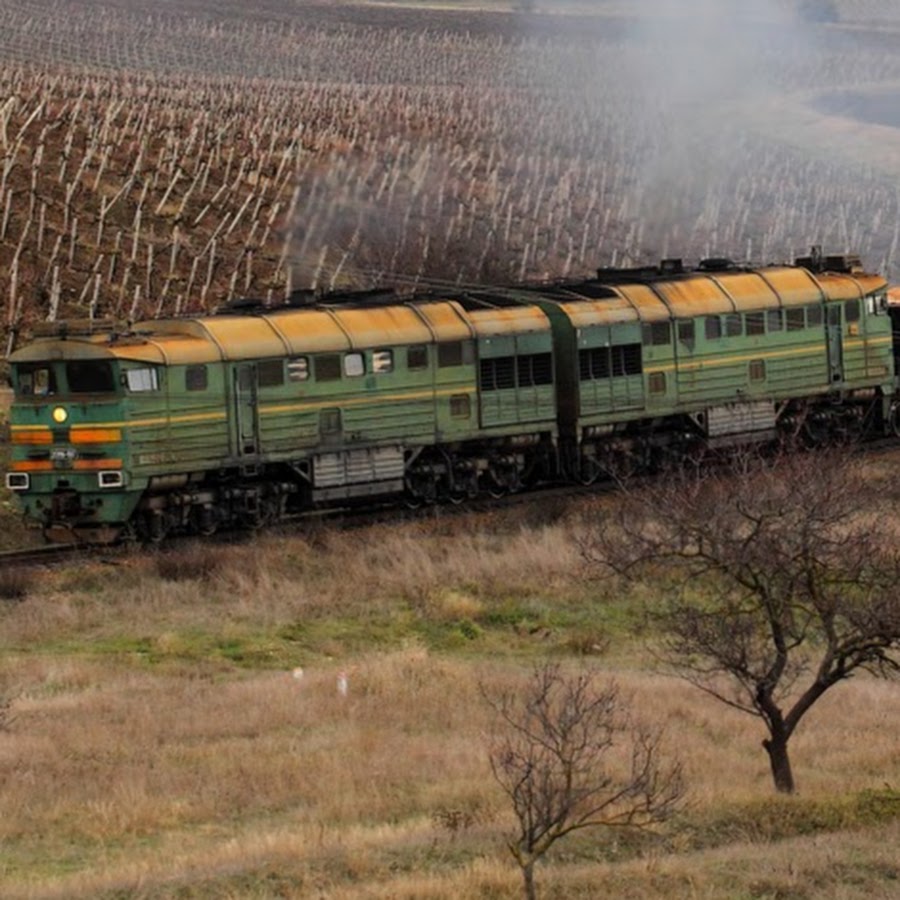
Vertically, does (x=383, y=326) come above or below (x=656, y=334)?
above

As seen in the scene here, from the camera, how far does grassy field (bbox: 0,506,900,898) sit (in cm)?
2069

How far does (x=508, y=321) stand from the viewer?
41.4 metres

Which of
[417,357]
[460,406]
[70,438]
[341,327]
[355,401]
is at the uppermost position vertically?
[341,327]

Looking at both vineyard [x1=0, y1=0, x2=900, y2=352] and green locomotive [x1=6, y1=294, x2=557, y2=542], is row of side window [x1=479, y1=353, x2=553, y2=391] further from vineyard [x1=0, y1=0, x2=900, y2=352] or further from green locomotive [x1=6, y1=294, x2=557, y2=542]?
vineyard [x1=0, y1=0, x2=900, y2=352]

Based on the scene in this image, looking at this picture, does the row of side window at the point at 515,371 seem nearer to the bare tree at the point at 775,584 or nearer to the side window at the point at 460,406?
the side window at the point at 460,406

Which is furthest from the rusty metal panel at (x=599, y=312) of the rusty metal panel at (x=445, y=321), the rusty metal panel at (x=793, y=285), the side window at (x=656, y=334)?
the rusty metal panel at (x=793, y=285)

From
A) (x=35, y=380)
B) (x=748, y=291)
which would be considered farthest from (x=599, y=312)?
(x=35, y=380)

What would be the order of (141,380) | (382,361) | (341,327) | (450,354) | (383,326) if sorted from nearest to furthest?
(141,380), (341,327), (382,361), (383,326), (450,354)

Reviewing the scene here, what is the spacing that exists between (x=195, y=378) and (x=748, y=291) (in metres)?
14.1

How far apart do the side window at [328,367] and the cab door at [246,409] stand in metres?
1.44

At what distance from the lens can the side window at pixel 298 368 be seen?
3791cm

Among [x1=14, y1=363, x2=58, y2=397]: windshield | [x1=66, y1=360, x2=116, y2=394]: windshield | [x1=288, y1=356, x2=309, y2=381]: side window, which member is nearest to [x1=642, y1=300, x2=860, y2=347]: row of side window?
[x1=288, y1=356, x2=309, y2=381]: side window

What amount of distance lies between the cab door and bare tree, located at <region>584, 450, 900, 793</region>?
20.7ft

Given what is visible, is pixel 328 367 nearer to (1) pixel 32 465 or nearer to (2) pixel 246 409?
(2) pixel 246 409
